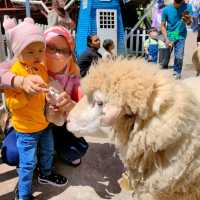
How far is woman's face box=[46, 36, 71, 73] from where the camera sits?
2.50 meters

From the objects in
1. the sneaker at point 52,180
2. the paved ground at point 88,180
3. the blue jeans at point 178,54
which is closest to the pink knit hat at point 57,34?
the paved ground at point 88,180

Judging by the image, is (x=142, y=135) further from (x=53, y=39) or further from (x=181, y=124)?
(x=53, y=39)

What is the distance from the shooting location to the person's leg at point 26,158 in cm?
249

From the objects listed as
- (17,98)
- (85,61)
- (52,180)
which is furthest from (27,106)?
(85,61)

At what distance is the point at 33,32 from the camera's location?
Result: 2264mm

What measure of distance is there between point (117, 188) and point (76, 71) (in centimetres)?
103

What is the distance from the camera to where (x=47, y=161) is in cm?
282

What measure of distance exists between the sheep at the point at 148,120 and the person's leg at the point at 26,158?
75 centimetres

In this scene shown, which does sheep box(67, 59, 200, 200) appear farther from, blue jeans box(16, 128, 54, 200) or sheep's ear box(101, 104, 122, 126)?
blue jeans box(16, 128, 54, 200)

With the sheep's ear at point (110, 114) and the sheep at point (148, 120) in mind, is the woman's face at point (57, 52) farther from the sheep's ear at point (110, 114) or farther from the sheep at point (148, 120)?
the sheep's ear at point (110, 114)

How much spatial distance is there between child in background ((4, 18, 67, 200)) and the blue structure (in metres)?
5.18

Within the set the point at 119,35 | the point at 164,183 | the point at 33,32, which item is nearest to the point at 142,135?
the point at 164,183

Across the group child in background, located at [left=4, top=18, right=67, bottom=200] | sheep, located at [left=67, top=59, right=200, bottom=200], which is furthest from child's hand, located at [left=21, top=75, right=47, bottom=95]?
sheep, located at [left=67, top=59, right=200, bottom=200]

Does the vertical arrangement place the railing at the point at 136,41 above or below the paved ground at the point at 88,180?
above
